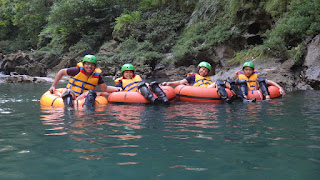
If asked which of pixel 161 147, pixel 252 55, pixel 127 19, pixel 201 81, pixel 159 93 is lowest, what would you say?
pixel 161 147

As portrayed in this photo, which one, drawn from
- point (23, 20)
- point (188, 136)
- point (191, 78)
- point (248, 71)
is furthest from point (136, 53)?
point (23, 20)

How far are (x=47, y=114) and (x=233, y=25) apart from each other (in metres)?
14.3

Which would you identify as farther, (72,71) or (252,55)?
(252,55)

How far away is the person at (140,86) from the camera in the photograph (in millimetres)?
6969

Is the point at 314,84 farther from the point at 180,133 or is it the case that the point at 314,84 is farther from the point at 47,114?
the point at 47,114

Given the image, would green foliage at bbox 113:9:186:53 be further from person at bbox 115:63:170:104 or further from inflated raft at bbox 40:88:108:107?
inflated raft at bbox 40:88:108:107

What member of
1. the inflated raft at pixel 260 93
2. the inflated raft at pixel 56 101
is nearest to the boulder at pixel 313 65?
the inflated raft at pixel 260 93

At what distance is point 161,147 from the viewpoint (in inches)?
124

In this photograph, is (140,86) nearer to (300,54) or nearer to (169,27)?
(300,54)

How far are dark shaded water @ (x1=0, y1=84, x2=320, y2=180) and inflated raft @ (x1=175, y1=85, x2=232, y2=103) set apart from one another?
88.4 inches

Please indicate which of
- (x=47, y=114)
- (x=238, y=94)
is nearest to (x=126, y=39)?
(x=238, y=94)

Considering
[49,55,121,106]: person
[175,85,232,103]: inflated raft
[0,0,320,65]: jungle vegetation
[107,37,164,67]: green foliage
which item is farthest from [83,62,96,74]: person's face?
[107,37,164,67]: green foliage

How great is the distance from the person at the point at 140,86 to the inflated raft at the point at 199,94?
0.81 m

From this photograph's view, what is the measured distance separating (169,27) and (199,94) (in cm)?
1635
